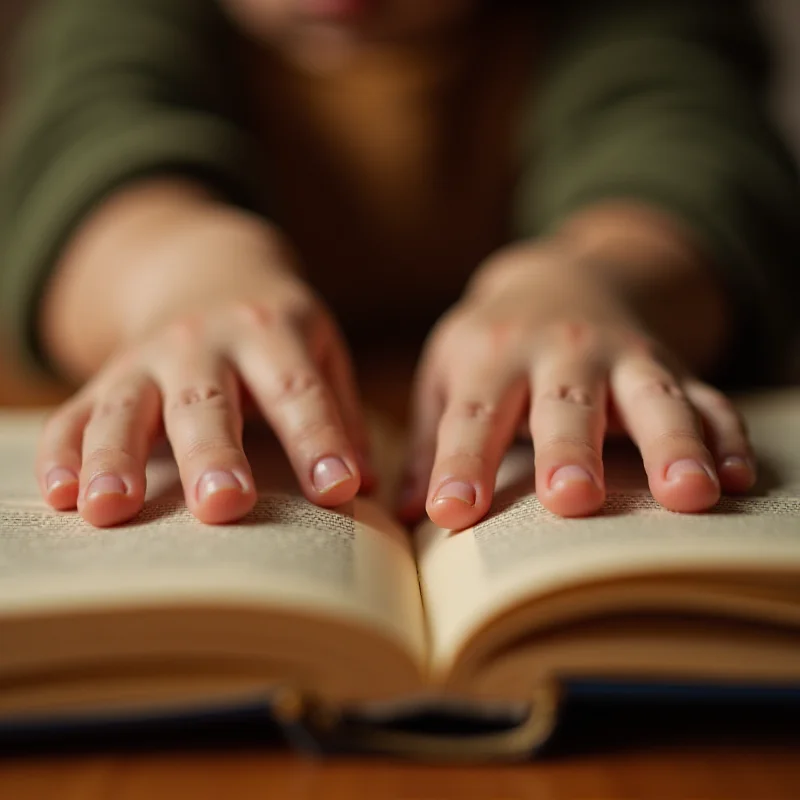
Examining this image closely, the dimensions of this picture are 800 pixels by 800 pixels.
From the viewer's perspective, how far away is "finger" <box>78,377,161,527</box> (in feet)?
1.20

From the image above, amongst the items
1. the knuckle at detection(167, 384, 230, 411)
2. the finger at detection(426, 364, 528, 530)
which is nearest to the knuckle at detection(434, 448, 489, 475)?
the finger at detection(426, 364, 528, 530)

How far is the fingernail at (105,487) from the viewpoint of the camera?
1.20 feet

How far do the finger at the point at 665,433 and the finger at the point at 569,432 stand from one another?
0.01m

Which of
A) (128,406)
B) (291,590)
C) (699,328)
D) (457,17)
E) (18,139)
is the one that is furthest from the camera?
(457,17)

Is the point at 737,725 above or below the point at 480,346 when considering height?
below

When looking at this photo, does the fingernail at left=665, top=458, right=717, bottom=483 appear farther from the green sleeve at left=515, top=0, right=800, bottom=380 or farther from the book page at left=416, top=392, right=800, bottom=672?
the green sleeve at left=515, top=0, right=800, bottom=380

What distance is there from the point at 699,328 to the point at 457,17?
1.61 ft

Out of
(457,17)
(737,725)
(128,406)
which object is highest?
(457,17)

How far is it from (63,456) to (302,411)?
0.36 ft

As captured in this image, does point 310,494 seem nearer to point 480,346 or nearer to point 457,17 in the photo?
point 480,346

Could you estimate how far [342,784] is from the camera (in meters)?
0.34

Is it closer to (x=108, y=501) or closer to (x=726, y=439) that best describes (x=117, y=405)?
(x=108, y=501)

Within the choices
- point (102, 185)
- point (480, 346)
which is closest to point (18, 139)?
point (102, 185)

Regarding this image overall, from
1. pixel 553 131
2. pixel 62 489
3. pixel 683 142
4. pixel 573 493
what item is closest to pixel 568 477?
pixel 573 493
